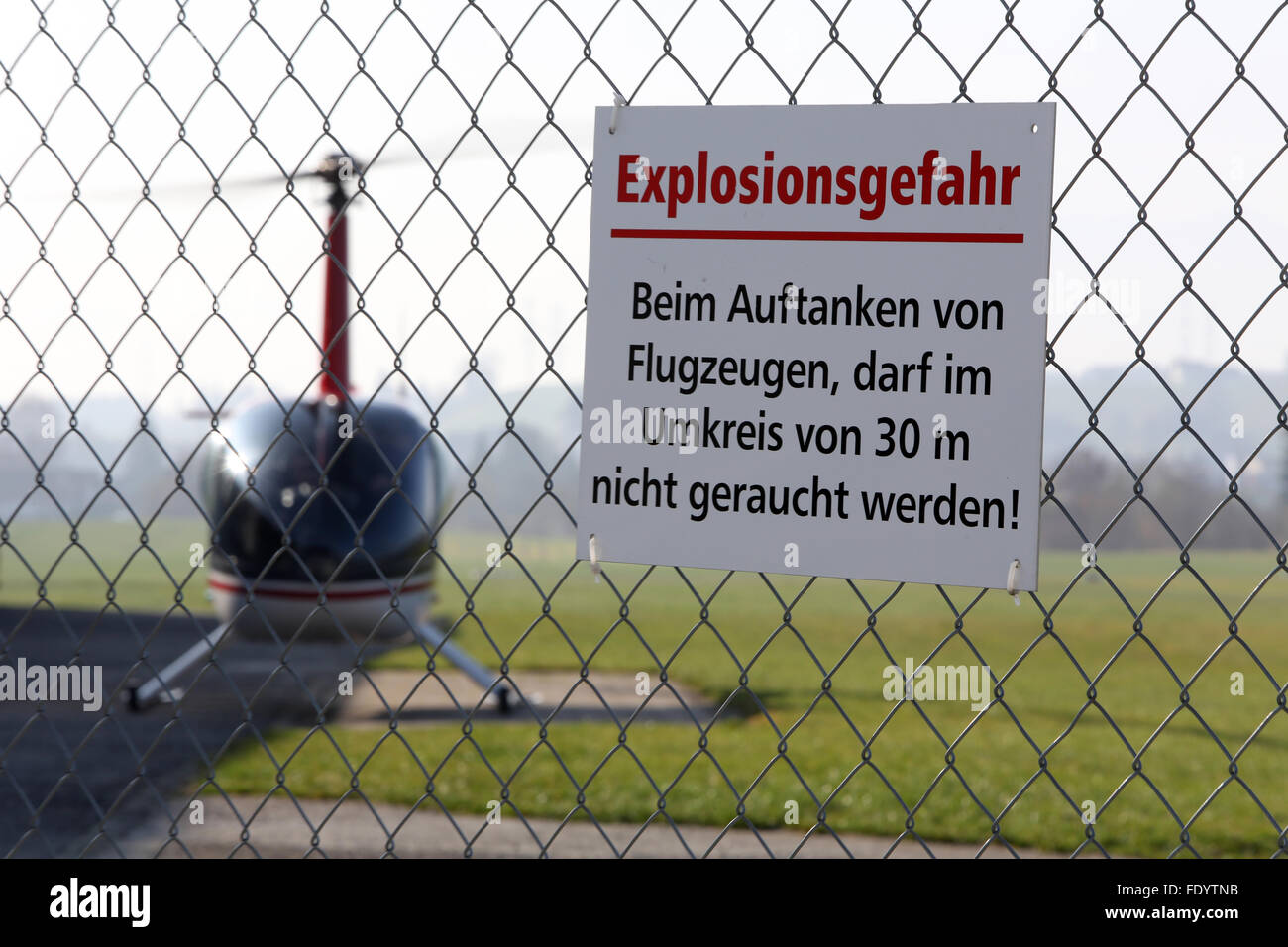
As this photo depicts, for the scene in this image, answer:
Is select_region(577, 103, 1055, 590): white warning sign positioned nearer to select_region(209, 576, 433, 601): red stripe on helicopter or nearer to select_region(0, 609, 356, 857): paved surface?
select_region(0, 609, 356, 857): paved surface

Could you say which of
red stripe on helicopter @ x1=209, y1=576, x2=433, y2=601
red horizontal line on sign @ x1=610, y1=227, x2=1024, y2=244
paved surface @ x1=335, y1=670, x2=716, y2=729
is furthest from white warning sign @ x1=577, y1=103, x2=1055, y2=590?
paved surface @ x1=335, y1=670, x2=716, y2=729

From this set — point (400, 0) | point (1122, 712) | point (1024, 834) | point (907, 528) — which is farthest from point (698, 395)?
point (1122, 712)

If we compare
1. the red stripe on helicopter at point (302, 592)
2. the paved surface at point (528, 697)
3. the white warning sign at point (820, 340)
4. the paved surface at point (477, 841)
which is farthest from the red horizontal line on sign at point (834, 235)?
the paved surface at point (528, 697)

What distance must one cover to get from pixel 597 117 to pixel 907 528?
893 mm

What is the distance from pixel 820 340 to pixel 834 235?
18 cm

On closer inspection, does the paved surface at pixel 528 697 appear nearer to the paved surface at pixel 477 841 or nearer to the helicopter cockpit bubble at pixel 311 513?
the helicopter cockpit bubble at pixel 311 513

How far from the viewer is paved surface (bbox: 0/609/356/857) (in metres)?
2.77

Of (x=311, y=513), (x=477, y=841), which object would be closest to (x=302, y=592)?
(x=311, y=513)

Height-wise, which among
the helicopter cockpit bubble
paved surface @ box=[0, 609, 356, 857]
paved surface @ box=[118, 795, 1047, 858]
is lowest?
paved surface @ box=[118, 795, 1047, 858]

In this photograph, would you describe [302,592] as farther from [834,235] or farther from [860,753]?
[834,235]

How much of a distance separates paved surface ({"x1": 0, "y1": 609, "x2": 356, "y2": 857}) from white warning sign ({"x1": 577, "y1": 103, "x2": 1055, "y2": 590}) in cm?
94

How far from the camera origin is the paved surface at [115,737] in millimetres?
2767

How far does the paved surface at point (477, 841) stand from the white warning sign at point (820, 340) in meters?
4.21
